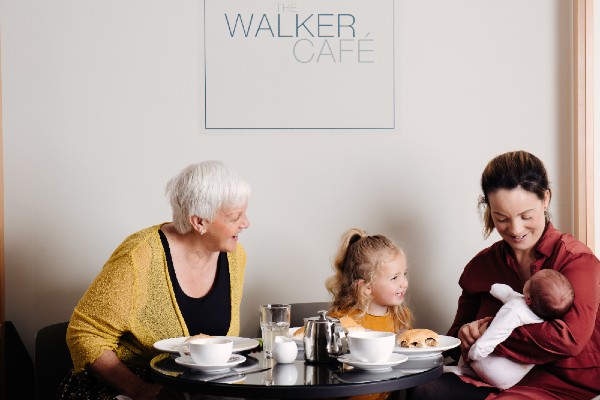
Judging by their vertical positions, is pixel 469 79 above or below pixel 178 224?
above

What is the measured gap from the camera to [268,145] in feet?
9.89

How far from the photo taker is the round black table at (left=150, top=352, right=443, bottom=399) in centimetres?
178

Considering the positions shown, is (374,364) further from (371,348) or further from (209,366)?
(209,366)

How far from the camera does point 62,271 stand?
2.97 meters

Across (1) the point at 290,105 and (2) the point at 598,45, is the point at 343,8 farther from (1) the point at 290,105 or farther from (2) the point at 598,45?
(2) the point at 598,45

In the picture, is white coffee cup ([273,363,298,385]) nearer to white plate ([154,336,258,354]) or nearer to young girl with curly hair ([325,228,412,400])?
white plate ([154,336,258,354])

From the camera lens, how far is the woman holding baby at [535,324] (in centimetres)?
225

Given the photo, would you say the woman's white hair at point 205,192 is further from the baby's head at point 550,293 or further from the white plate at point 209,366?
the baby's head at point 550,293

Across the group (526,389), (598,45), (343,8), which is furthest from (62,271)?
(598,45)

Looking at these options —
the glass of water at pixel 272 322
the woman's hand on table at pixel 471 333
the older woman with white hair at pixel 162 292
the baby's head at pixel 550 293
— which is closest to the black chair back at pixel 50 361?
the older woman with white hair at pixel 162 292

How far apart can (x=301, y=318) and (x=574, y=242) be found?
98cm

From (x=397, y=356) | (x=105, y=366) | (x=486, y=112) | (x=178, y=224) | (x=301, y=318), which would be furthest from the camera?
(x=486, y=112)

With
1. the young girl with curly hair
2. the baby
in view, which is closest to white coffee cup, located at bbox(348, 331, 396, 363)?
the baby

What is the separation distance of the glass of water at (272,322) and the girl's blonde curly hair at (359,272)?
529mm
